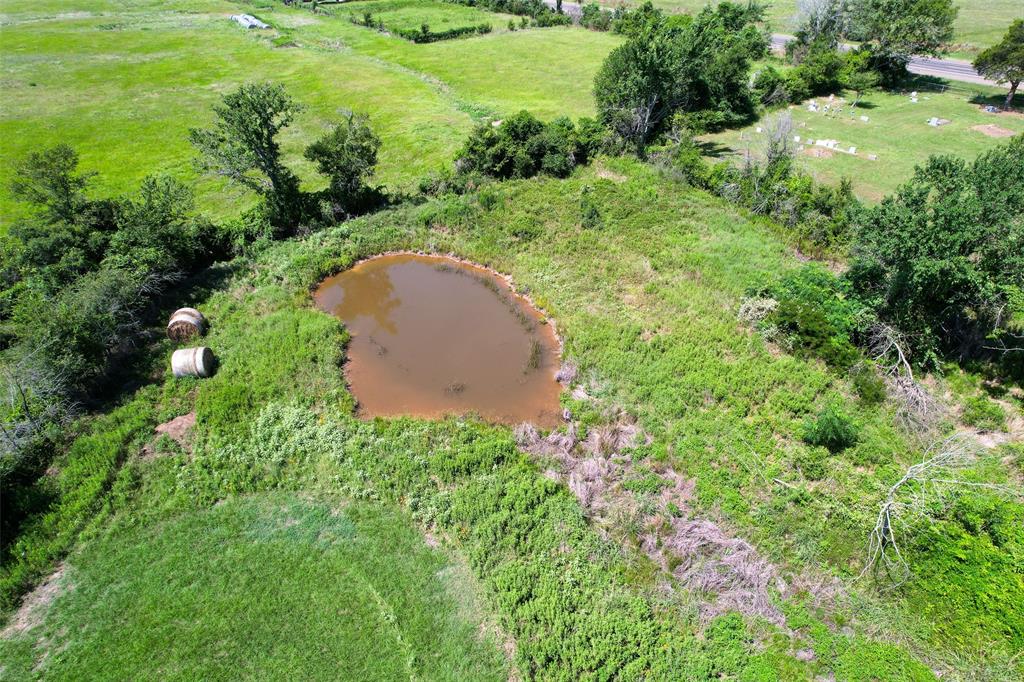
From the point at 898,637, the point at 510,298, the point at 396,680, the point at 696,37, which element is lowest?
the point at 396,680

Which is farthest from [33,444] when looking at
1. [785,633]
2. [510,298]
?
[785,633]

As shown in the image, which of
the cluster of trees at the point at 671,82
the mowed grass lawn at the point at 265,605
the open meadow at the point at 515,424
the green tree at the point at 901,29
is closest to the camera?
the mowed grass lawn at the point at 265,605

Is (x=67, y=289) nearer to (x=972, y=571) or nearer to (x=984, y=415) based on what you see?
(x=972, y=571)

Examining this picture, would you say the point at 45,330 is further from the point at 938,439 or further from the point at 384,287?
the point at 938,439

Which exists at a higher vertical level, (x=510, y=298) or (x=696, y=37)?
(x=696, y=37)

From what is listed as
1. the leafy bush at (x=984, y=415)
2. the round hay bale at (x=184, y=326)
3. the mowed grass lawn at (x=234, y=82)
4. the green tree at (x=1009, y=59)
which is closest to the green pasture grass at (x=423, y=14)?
the mowed grass lawn at (x=234, y=82)

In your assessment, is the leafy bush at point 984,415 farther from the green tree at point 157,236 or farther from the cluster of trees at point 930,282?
the green tree at point 157,236
